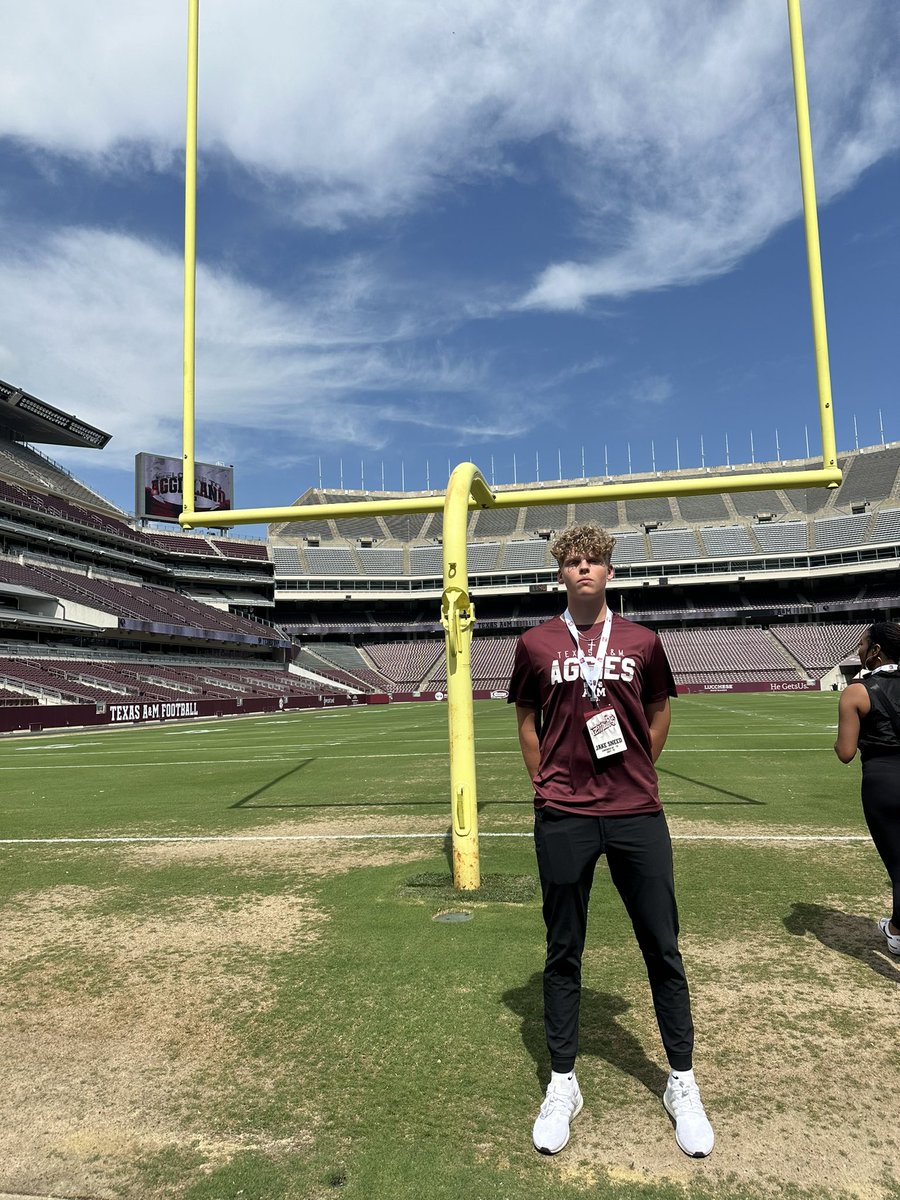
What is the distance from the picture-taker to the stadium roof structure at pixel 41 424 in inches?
2138

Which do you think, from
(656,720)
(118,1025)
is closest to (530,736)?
(656,720)

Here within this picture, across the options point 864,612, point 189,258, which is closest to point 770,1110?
point 189,258

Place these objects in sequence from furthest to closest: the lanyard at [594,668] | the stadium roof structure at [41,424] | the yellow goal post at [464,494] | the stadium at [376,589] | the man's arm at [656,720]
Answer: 1. the stadium roof structure at [41,424]
2. the stadium at [376,589]
3. the yellow goal post at [464,494]
4. the man's arm at [656,720]
5. the lanyard at [594,668]

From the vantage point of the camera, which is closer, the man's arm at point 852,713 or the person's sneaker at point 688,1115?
the person's sneaker at point 688,1115

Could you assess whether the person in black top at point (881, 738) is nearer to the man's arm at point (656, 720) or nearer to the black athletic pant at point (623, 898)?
the man's arm at point (656, 720)

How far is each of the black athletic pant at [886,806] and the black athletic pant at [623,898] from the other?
1.71 m

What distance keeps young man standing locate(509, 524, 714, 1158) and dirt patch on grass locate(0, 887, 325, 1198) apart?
1.02 m

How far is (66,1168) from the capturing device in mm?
2293

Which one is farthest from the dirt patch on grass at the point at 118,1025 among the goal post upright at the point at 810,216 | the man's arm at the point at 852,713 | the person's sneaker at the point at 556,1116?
the goal post upright at the point at 810,216

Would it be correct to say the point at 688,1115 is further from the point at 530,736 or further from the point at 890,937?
the point at 890,937

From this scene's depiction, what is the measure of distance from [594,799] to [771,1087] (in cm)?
118

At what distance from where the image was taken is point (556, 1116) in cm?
239

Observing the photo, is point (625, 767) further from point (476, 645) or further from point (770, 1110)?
point (476, 645)

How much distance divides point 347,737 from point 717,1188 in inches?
750
